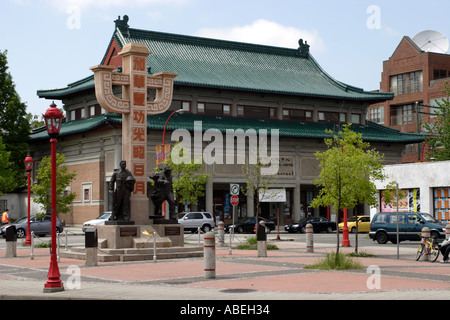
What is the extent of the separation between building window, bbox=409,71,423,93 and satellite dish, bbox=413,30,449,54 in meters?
3.86

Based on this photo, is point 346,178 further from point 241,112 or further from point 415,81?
point 415,81

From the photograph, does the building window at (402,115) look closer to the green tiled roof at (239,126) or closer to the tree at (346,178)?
the green tiled roof at (239,126)

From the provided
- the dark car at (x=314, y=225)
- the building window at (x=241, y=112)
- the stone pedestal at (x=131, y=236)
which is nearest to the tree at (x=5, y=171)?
the building window at (x=241, y=112)

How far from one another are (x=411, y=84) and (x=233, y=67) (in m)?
27.6

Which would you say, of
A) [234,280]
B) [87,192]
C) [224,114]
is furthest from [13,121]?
[234,280]

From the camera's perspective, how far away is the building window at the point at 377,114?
3551 inches

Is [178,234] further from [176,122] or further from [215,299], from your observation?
[176,122]

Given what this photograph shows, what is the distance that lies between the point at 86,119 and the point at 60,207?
70.4 ft

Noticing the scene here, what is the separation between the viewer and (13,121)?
216ft

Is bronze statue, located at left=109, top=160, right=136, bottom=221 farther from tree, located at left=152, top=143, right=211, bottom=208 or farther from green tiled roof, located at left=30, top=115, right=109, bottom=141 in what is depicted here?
green tiled roof, located at left=30, top=115, right=109, bottom=141

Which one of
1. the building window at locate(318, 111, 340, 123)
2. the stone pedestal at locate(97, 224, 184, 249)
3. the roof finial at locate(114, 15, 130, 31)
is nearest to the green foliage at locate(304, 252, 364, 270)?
the stone pedestal at locate(97, 224, 184, 249)

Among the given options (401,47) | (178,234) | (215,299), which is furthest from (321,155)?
(401,47)

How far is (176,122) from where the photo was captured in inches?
2405

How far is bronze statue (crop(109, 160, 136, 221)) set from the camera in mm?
26297
